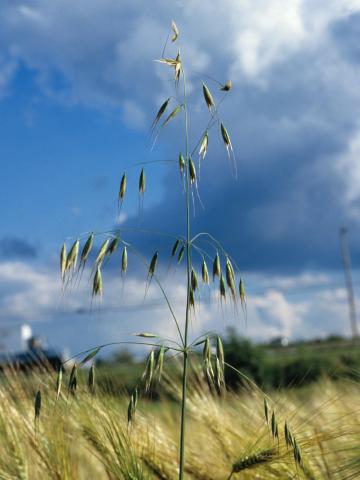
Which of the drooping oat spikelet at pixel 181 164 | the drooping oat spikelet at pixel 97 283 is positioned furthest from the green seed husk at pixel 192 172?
the drooping oat spikelet at pixel 97 283

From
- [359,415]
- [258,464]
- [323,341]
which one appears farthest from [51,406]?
[323,341]

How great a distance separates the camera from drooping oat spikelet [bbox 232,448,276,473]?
2.29 meters

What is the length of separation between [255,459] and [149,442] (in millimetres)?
543

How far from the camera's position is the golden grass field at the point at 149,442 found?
2.36m

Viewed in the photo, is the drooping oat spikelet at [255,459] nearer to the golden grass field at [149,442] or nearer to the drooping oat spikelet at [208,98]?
the golden grass field at [149,442]

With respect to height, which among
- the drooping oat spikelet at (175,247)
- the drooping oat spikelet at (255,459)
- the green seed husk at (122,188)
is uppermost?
the green seed husk at (122,188)

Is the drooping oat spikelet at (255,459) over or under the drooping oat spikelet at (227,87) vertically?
under

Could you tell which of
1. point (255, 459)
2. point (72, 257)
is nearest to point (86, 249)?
point (72, 257)

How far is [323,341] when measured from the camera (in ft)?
90.2

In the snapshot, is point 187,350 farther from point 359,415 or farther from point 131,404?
point 359,415

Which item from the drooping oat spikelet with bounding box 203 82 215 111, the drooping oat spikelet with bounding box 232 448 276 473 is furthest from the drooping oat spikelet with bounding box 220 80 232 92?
the drooping oat spikelet with bounding box 232 448 276 473

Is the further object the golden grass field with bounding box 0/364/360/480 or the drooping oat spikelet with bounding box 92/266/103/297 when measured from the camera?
the golden grass field with bounding box 0/364/360/480

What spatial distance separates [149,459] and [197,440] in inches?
58.3

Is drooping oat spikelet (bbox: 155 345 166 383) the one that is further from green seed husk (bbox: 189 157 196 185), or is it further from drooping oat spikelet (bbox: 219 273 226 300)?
green seed husk (bbox: 189 157 196 185)
